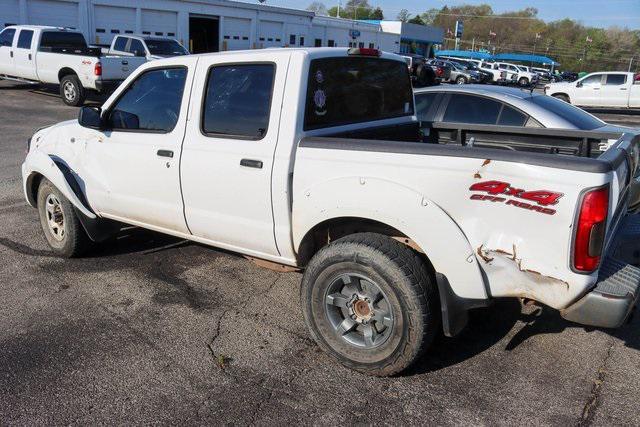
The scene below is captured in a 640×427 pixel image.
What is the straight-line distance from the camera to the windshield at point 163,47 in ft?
61.7

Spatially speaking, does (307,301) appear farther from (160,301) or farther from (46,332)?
(46,332)

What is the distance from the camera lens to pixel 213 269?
511 centimetres

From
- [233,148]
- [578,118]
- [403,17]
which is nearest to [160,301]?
[233,148]

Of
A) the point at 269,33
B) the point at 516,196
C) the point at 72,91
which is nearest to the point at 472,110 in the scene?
the point at 516,196

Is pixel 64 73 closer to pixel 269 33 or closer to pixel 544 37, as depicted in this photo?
pixel 269 33

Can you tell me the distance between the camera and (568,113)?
6953 millimetres

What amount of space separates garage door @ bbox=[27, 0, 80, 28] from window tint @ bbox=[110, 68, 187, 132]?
86.3 ft

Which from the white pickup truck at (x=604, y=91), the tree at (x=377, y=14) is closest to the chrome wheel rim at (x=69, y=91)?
the white pickup truck at (x=604, y=91)

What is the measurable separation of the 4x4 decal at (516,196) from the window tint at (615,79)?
74.1 feet

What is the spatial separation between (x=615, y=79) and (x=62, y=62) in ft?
64.7

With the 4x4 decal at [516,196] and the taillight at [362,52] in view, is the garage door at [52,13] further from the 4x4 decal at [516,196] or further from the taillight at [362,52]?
the 4x4 decal at [516,196]

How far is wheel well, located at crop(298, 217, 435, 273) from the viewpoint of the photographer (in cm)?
344

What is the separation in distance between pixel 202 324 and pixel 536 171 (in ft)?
8.21

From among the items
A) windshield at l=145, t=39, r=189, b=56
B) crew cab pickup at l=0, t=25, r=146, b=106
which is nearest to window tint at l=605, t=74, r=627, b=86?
windshield at l=145, t=39, r=189, b=56
